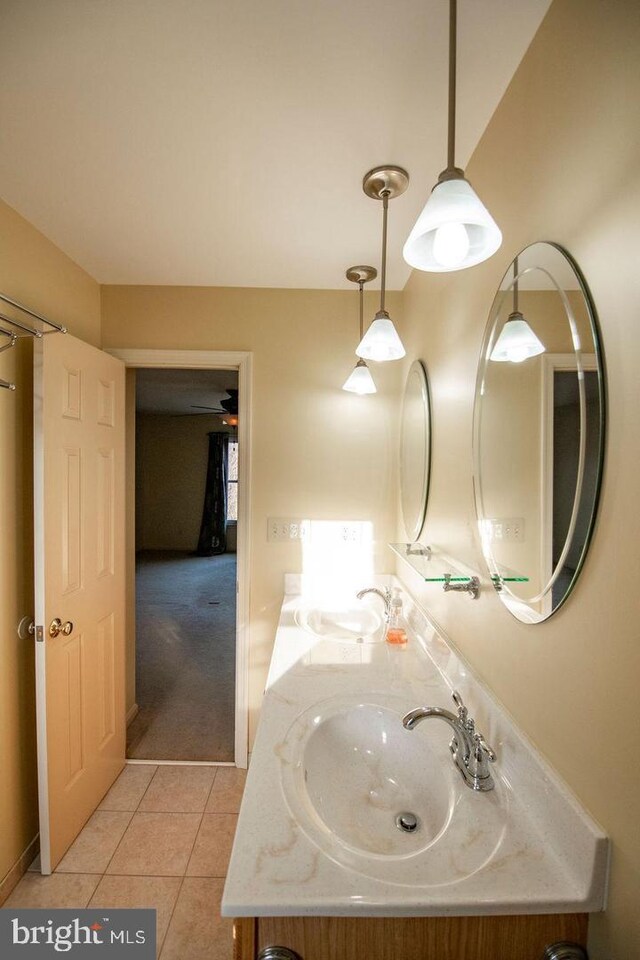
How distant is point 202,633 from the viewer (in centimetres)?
432

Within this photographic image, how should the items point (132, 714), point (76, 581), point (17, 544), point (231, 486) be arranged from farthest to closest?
point (231, 486) → point (132, 714) → point (76, 581) → point (17, 544)

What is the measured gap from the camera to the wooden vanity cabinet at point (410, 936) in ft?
2.46

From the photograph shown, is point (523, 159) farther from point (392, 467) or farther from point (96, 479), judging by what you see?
point (96, 479)

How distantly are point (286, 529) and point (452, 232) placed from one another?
67.0 inches

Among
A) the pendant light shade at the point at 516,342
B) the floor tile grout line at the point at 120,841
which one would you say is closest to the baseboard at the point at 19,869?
the floor tile grout line at the point at 120,841

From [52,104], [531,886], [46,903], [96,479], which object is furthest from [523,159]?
[46,903]

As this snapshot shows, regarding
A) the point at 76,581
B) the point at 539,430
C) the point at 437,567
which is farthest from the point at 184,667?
the point at 539,430

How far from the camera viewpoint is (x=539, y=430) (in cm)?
91

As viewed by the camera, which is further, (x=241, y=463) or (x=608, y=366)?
(x=241, y=463)

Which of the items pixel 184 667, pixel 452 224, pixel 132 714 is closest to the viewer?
pixel 452 224

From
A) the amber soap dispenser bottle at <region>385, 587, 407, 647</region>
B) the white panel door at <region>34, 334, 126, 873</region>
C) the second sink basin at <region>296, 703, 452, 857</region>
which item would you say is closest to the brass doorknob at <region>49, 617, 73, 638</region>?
the white panel door at <region>34, 334, 126, 873</region>

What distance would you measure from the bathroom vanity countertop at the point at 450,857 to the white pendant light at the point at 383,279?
38.5 inches

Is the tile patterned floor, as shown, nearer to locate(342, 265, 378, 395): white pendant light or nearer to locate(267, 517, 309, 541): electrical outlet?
locate(267, 517, 309, 541): electrical outlet

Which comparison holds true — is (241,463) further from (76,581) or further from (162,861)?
(162,861)
